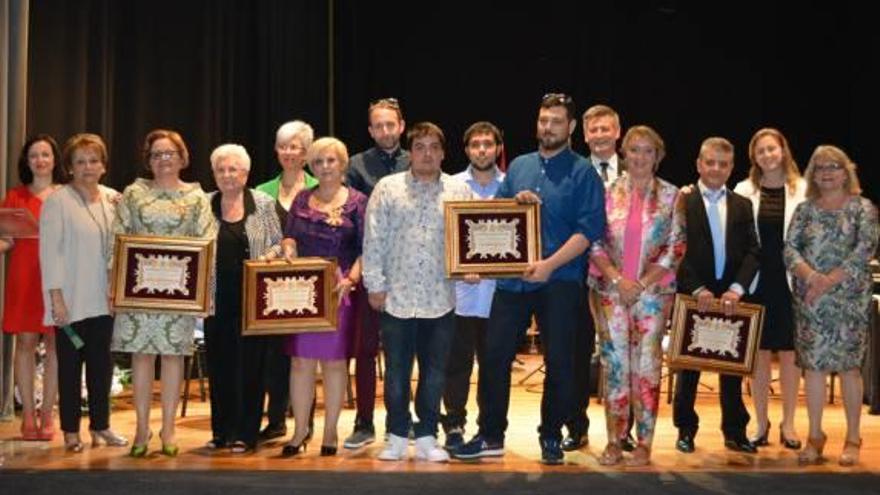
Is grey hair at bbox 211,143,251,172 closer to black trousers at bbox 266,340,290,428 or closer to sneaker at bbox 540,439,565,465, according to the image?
black trousers at bbox 266,340,290,428

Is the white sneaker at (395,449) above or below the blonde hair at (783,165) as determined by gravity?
below

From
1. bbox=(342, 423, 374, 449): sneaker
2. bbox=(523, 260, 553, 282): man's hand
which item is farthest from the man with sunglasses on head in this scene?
bbox=(523, 260, 553, 282): man's hand

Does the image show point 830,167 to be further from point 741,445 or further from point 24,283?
point 24,283

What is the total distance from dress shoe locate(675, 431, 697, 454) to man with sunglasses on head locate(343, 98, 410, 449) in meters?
1.56

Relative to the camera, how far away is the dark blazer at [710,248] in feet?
19.7

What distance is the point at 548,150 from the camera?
5.63 metres

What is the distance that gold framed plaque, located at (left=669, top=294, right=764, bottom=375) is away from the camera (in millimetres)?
5812

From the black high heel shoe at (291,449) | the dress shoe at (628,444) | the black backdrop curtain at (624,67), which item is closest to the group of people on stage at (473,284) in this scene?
the dress shoe at (628,444)

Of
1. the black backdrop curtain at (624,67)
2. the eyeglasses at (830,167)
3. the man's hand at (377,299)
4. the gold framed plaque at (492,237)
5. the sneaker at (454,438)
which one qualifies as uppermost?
the black backdrop curtain at (624,67)

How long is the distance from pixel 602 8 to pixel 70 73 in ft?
17.5

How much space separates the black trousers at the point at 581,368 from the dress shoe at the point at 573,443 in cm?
2

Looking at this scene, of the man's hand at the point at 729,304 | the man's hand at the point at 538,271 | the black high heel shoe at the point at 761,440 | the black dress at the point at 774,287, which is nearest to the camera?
the man's hand at the point at 538,271

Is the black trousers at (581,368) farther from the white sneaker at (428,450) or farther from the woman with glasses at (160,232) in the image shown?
the woman with glasses at (160,232)

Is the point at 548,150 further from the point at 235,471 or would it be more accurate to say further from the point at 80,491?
the point at 80,491
